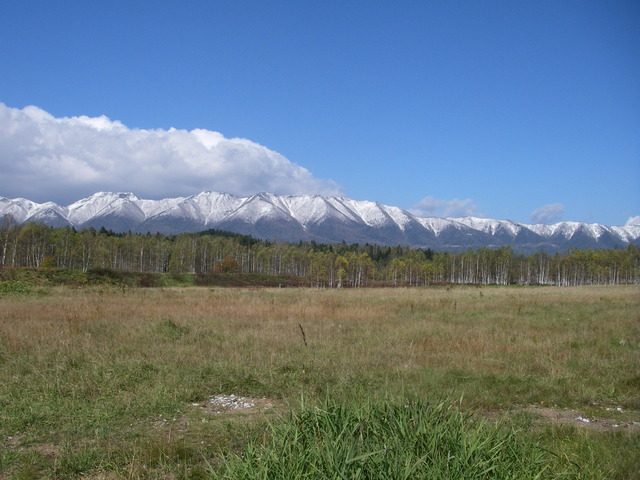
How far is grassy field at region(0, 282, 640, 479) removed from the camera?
386cm

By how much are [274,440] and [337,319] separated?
13.8 meters

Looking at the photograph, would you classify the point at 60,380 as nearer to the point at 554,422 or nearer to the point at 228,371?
the point at 228,371

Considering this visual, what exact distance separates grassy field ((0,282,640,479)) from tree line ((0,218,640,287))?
261ft

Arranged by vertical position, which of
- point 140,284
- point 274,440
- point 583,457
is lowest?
point 140,284

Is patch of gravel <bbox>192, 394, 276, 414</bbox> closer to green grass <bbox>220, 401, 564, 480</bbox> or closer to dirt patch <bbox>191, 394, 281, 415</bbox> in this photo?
dirt patch <bbox>191, 394, 281, 415</bbox>

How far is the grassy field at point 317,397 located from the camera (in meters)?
3.86

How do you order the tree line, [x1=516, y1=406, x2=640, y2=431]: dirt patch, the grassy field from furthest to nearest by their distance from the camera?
the tree line → [x1=516, y1=406, x2=640, y2=431]: dirt patch → the grassy field

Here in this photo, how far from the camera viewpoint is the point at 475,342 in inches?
485

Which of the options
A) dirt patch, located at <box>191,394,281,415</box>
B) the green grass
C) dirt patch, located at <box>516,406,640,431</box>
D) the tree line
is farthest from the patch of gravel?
the tree line

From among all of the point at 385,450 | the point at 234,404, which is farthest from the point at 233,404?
the point at 385,450

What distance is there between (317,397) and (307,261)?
124 m

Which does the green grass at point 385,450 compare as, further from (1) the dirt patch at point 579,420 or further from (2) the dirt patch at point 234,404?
(2) the dirt patch at point 234,404

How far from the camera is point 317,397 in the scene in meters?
7.14

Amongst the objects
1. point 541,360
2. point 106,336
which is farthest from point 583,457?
point 106,336
